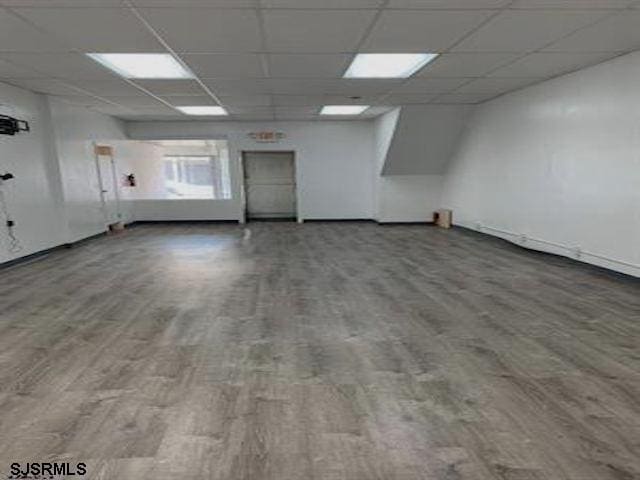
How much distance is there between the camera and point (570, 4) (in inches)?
123

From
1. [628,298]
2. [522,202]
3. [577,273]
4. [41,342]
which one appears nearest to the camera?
[41,342]

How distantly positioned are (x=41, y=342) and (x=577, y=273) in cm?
588

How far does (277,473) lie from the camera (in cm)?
179

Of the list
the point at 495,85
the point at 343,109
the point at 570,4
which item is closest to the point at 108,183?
the point at 343,109

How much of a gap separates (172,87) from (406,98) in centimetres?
396

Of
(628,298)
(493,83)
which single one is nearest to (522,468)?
(628,298)

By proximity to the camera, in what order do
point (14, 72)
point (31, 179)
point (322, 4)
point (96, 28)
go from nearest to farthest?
point (322, 4)
point (96, 28)
point (14, 72)
point (31, 179)

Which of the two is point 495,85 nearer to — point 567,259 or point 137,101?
point 567,259

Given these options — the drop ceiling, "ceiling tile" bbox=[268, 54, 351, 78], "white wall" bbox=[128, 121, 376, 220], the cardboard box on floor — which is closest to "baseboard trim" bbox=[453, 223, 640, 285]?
the cardboard box on floor

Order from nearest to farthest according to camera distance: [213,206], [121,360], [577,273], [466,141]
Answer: [121,360], [577,273], [466,141], [213,206]

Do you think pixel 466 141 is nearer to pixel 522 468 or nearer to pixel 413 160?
pixel 413 160

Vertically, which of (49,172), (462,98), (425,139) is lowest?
(49,172)

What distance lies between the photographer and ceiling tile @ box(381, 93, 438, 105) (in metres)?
6.76

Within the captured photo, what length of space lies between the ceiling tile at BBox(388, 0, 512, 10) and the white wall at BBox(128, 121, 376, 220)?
7.04 m
